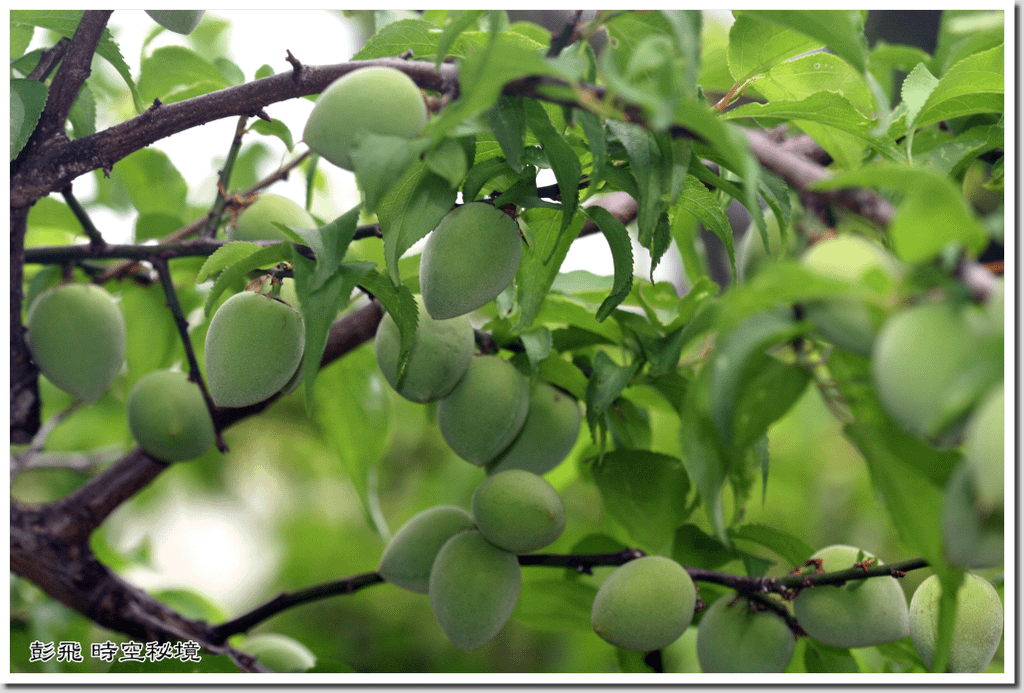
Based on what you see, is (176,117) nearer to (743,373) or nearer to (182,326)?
(182,326)

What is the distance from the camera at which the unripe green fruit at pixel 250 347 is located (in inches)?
15.7

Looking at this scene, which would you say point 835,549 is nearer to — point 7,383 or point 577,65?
point 577,65

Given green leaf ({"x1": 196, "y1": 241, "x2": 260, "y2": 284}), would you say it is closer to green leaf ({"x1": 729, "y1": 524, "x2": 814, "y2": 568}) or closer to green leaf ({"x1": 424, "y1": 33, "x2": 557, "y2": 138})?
green leaf ({"x1": 424, "y1": 33, "x2": 557, "y2": 138})

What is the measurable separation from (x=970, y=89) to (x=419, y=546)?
0.42 meters

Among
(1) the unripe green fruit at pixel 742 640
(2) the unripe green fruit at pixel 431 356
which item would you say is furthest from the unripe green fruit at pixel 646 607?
(2) the unripe green fruit at pixel 431 356

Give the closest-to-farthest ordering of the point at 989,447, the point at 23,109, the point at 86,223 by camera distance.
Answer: the point at 989,447
the point at 23,109
the point at 86,223

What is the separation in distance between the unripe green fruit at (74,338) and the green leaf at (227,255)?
235 millimetres

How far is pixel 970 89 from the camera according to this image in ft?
1.42

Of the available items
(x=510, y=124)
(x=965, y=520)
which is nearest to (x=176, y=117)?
(x=510, y=124)

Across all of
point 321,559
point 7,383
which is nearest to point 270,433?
point 321,559

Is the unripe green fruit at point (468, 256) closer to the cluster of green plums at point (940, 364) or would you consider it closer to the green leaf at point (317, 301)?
the green leaf at point (317, 301)

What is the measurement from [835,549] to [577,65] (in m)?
0.37

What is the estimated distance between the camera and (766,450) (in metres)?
0.47

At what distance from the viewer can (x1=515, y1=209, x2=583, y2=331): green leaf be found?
17.5 inches
